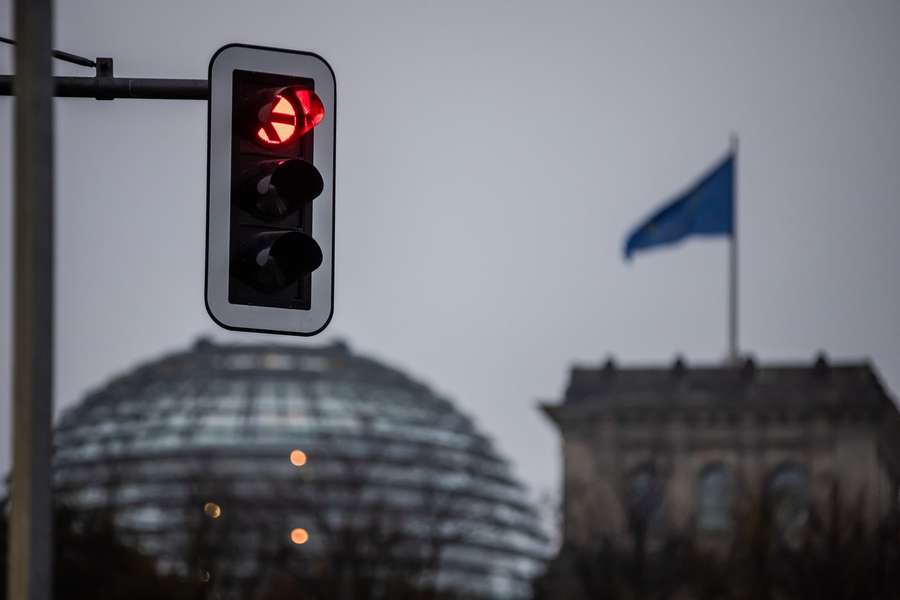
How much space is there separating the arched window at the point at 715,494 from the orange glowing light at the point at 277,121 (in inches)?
3871

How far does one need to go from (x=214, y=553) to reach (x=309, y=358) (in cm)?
11741

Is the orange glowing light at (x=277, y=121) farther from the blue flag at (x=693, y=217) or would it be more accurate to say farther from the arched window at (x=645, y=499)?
the blue flag at (x=693, y=217)

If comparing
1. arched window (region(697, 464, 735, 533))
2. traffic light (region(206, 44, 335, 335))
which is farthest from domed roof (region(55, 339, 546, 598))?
traffic light (region(206, 44, 335, 335))

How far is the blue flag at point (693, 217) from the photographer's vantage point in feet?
290

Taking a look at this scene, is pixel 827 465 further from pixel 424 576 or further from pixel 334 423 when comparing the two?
pixel 334 423

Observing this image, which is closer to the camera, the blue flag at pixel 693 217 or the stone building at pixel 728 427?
the blue flag at pixel 693 217

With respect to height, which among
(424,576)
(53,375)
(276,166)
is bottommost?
(424,576)

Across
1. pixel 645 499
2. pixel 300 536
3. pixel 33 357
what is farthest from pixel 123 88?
pixel 300 536

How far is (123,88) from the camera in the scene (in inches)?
462

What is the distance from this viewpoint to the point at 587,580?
7625 centimetres

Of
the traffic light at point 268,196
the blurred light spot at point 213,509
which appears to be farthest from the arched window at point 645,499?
the traffic light at point 268,196

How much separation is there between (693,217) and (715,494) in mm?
26376

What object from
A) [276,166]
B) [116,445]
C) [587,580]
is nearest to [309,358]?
[116,445]

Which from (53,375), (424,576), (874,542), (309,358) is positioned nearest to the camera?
(53,375)
